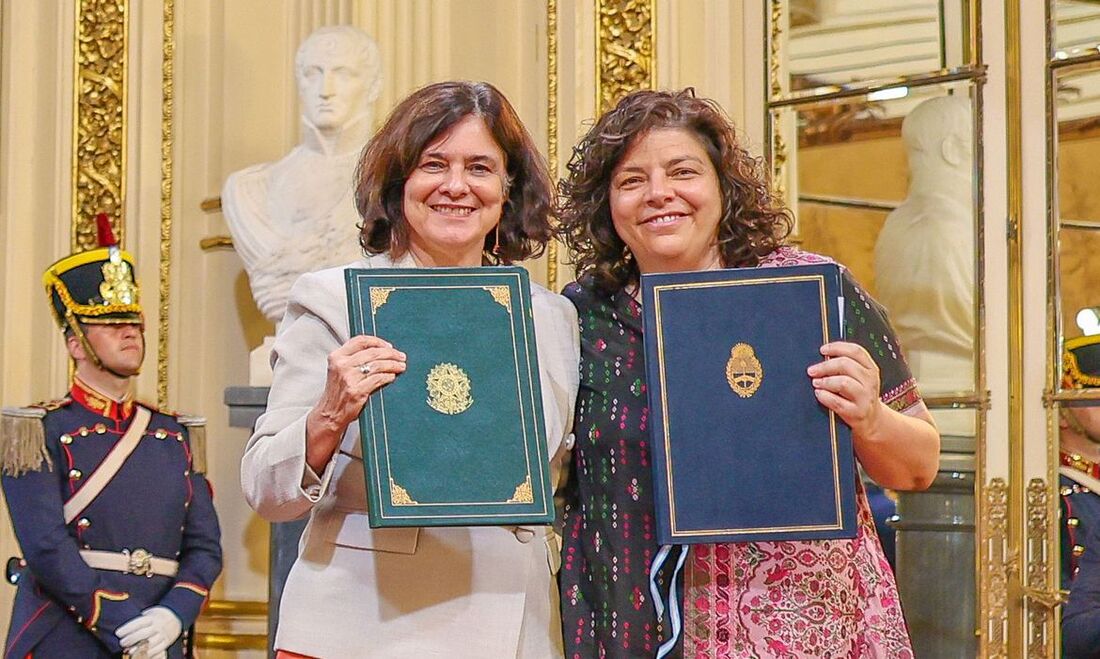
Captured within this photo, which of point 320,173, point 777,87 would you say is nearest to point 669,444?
point 320,173

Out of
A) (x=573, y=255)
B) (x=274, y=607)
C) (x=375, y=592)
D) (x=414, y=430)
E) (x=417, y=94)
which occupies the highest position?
(x=417, y=94)

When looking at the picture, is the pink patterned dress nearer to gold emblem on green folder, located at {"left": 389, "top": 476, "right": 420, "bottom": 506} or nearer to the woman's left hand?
the woman's left hand

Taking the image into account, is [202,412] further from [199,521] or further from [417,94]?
[417,94]

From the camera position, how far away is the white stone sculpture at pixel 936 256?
16.4ft

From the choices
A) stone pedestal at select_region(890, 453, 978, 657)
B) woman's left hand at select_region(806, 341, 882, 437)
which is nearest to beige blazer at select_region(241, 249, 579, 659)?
woman's left hand at select_region(806, 341, 882, 437)

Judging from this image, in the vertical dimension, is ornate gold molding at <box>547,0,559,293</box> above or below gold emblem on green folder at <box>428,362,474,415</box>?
above

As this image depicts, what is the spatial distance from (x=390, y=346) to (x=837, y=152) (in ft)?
10.9

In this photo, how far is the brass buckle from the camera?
440cm

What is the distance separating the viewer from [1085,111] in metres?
4.91

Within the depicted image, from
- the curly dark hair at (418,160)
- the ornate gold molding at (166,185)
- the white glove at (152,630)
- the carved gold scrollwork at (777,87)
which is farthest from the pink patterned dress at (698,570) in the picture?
the ornate gold molding at (166,185)

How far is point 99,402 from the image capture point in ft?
14.9

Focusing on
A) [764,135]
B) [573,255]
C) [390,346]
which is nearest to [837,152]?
[764,135]

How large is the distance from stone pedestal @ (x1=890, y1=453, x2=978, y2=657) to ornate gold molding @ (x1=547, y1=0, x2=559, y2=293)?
1264 millimetres

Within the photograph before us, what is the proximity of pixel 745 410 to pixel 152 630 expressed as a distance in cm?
245
